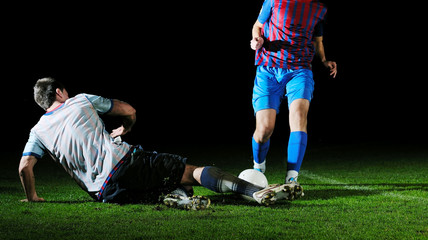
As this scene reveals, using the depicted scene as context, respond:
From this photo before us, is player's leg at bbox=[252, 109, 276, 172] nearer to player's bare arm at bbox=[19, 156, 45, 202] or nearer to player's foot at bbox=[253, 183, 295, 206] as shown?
player's foot at bbox=[253, 183, 295, 206]

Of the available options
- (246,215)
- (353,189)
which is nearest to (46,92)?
(246,215)

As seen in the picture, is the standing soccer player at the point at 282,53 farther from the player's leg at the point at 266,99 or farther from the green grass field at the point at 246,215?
the green grass field at the point at 246,215

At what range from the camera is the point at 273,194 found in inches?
130

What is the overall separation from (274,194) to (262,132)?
4.06 feet

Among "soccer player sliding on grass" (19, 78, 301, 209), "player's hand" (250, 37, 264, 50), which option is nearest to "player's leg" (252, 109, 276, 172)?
"player's hand" (250, 37, 264, 50)

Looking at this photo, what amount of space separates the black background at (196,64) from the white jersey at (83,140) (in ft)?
28.3

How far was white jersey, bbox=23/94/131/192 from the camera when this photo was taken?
11.1 ft

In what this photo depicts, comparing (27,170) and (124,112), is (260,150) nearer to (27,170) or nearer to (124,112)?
(124,112)

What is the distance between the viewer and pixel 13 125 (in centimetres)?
1272

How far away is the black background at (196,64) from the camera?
12.7m

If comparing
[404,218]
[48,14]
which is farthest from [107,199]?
[48,14]

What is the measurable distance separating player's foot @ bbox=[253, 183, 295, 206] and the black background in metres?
8.82

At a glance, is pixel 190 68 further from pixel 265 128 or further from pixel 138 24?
pixel 265 128

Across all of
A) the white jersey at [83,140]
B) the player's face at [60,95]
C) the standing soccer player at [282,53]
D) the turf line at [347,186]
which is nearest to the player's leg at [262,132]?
the standing soccer player at [282,53]
